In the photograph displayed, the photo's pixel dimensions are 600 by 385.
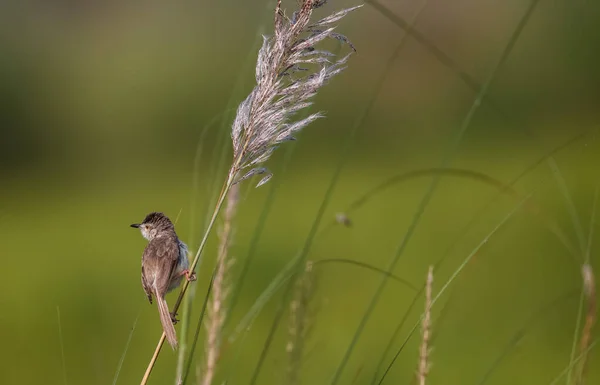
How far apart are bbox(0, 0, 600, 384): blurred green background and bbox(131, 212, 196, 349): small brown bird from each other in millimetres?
4163

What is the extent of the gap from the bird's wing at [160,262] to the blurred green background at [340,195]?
4.25 meters

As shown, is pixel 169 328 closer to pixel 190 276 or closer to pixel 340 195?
pixel 190 276

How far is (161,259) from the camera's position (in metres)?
2.37

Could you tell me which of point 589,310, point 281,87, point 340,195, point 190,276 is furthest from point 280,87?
point 340,195

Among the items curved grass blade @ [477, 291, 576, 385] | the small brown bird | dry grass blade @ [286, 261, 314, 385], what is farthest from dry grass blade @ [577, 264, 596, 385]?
the small brown bird

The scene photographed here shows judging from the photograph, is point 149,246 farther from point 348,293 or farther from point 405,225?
point 405,225

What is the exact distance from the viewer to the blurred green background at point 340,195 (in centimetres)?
841

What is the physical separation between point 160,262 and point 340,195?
1132cm

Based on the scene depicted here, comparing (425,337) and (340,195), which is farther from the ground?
(340,195)

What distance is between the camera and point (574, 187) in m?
11.2

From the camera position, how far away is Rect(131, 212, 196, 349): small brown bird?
228 centimetres

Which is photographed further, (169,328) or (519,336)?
(519,336)

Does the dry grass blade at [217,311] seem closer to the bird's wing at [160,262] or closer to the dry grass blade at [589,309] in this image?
the bird's wing at [160,262]

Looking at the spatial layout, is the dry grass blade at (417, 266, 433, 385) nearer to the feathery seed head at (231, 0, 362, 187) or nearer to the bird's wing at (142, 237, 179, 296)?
the feathery seed head at (231, 0, 362, 187)
